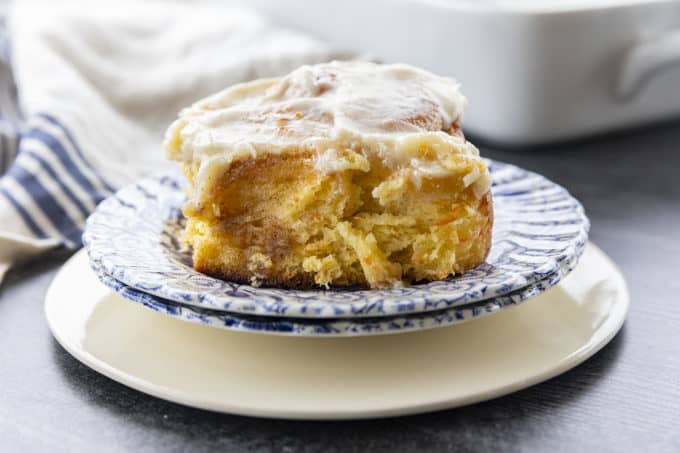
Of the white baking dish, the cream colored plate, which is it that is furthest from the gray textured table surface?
the white baking dish

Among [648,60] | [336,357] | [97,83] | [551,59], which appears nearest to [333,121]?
[336,357]

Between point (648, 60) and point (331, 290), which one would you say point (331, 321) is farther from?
point (648, 60)

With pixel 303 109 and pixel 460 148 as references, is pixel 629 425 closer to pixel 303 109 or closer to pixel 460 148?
pixel 460 148

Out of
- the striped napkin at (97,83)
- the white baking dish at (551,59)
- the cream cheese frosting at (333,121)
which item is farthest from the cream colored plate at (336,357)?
the white baking dish at (551,59)

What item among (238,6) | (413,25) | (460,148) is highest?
(460,148)

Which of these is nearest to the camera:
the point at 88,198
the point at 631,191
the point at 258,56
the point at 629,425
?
the point at 629,425

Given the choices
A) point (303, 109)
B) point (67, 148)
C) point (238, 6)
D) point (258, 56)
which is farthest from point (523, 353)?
point (238, 6)
